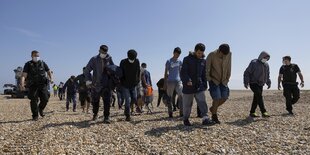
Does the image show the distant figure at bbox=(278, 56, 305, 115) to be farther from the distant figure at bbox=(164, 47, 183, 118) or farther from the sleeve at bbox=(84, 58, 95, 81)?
the sleeve at bbox=(84, 58, 95, 81)

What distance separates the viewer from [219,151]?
5684mm

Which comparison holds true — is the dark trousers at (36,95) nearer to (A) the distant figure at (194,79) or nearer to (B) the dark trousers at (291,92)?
(A) the distant figure at (194,79)

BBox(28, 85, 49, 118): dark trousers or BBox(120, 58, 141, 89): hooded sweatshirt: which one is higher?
BBox(120, 58, 141, 89): hooded sweatshirt

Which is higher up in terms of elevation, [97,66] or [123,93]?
[97,66]

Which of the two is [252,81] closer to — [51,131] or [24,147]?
[51,131]

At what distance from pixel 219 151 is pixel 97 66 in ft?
15.7

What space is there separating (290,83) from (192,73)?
5576mm

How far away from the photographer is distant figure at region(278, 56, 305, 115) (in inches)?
491

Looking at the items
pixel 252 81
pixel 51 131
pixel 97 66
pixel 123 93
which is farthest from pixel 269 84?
pixel 51 131

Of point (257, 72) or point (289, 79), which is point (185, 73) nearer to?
point (257, 72)

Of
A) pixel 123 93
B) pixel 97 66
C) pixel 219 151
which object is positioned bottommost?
pixel 219 151

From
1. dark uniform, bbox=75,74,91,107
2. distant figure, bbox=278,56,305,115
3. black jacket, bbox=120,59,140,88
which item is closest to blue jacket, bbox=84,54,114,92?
black jacket, bbox=120,59,140,88

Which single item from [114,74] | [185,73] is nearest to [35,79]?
[114,74]

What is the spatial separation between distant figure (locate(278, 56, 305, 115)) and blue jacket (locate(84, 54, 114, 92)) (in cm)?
663
